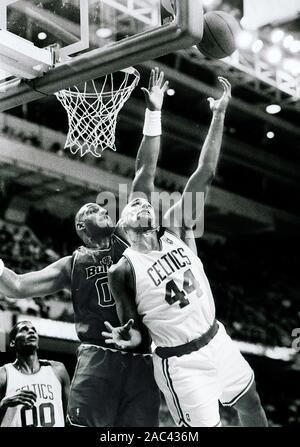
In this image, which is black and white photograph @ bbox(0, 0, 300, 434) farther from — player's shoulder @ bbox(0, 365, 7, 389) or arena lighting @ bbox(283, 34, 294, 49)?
arena lighting @ bbox(283, 34, 294, 49)

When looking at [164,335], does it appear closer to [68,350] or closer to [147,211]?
[147,211]

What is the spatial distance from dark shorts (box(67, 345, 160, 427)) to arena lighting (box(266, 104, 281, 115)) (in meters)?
→ 3.92

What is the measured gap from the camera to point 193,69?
6.85 meters

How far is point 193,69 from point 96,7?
8.64ft

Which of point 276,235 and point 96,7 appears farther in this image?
point 276,235

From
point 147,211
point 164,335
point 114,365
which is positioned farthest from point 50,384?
point 147,211

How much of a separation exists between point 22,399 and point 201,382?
3.88ft

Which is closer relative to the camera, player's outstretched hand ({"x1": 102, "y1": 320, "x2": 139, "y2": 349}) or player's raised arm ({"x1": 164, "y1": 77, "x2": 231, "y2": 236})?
player's outstretched hand ({"x1": 102, "y1": 320, "x2": 139, "y2": 349})

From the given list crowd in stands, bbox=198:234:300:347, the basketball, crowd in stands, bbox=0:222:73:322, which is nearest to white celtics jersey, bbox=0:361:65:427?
crowd in stands, bbox=0:222:73:322

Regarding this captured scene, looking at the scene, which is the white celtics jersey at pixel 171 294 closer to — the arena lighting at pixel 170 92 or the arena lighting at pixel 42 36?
the arena lighting at pixel 42 36

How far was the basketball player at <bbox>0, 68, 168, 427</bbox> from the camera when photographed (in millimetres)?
3807

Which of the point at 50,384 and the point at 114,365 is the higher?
the point at 114,365

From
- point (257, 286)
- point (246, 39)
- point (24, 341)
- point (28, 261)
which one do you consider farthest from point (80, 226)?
point (257, 286)

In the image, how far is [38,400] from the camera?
430 cm
